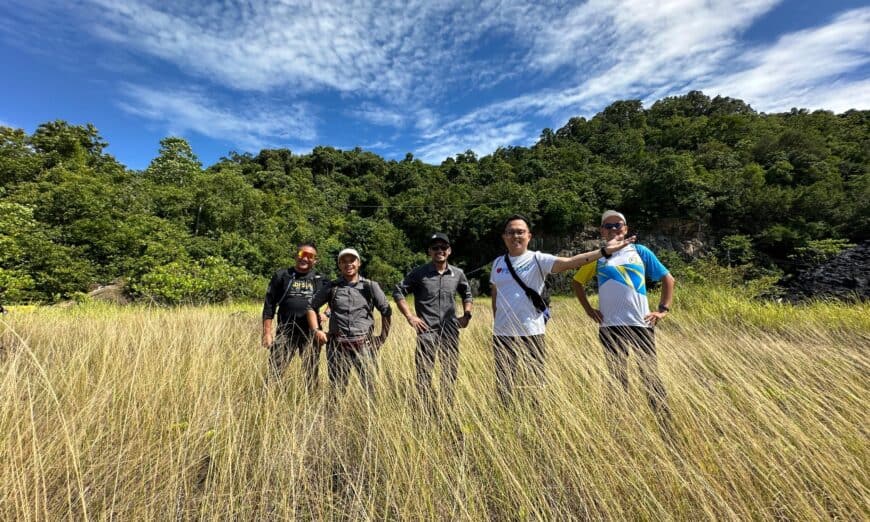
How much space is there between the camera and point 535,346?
2285mm

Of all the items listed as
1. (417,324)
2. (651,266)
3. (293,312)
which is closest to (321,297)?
(293,312)

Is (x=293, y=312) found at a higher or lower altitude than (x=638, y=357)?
higher

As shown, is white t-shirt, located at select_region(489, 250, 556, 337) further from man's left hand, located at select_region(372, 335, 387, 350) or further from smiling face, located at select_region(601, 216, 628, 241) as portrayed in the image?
man's left hand, located at select_region(372, 335, 387, 350)

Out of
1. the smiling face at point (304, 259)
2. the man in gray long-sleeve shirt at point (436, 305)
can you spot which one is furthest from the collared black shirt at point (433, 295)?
the smiling face at point (304, 259)

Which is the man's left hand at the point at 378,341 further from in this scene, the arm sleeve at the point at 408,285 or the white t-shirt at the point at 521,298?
the white t-shirt at the point at 521,298

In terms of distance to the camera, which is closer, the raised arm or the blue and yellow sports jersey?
the raised arm

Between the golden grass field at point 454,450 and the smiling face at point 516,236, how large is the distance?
84 cm

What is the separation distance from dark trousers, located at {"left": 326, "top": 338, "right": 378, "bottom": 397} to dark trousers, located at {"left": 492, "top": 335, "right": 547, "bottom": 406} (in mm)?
951

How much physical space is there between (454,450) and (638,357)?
4.24 ft

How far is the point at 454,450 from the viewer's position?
5.66ft

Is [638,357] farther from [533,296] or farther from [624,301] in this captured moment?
[533,296]

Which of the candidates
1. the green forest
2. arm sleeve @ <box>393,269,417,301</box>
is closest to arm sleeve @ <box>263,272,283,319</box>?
arm sleeve @ <box>393,269,417,301</box>

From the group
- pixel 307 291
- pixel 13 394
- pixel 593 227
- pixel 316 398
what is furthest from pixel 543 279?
pixel 593 227

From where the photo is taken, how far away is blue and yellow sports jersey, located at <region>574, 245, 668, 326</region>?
2398mm
